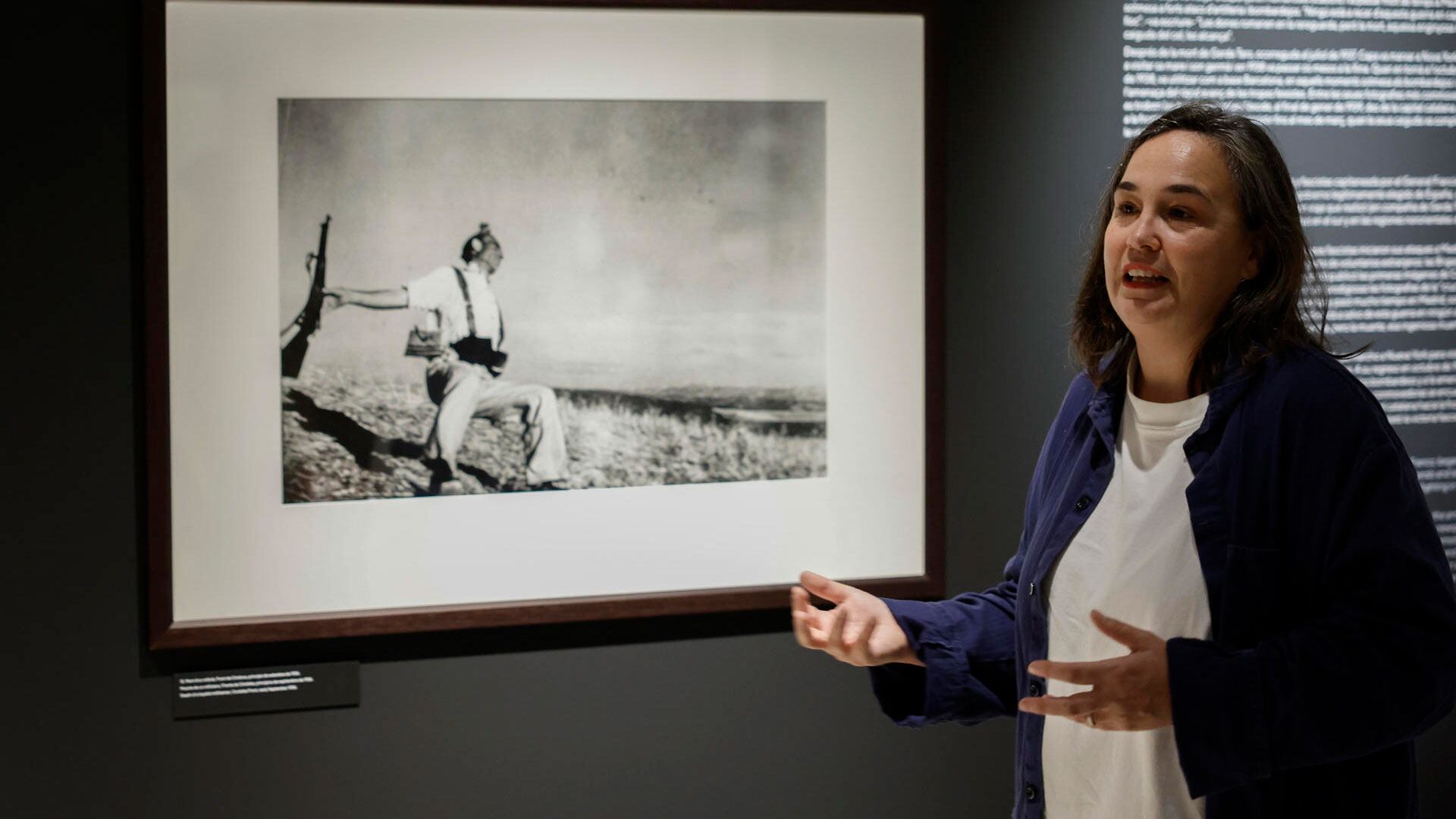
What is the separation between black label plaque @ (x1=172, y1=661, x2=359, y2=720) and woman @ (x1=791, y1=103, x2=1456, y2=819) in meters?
0.98

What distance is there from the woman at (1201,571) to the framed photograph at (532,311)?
65cm

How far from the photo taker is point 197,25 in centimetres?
205

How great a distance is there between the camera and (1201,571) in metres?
1.41

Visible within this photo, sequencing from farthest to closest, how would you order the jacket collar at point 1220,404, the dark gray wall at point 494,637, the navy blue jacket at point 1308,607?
the dark gray wall at point 494,637
the jacket collar at point 1220,404
the navy blue jacket at point 1308,607

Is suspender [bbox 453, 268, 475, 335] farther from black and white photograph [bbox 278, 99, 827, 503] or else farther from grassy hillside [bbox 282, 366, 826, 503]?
grassy hillside [bbox 282, 366, 826, 503]

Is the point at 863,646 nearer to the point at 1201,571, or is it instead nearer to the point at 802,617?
the point at 802,617

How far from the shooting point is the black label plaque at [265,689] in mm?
2148

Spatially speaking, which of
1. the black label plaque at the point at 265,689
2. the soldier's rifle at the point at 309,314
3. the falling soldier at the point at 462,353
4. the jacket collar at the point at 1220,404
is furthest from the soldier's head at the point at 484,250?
the jacket collar at the point at 1220,404

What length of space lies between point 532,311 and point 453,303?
0.14 m

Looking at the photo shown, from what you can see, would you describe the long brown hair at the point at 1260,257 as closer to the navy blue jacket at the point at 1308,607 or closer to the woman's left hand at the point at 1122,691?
the navy blue jacket at the point at 1308,607

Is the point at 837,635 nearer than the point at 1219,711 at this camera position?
No

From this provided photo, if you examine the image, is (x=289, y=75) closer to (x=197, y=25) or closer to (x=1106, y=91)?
(x=197, y=25)

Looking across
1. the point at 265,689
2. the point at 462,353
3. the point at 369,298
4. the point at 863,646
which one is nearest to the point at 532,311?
the point at 462,353

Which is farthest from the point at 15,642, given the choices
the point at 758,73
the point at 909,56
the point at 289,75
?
the point at 909,56
